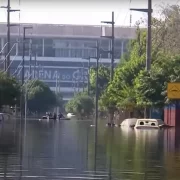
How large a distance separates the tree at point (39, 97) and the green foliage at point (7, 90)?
60059 mm

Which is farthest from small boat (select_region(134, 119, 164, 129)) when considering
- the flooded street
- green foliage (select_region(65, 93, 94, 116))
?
green foliage (select_region(65, 93, 94, 116))

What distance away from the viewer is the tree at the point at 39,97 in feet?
447

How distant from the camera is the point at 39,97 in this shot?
139m

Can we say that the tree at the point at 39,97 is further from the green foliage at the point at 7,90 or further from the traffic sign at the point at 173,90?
the traffic sign at the point at 173,90

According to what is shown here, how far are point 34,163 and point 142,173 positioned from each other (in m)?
3.48

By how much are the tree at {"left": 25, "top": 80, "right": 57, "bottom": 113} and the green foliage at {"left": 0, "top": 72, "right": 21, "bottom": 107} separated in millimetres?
60059

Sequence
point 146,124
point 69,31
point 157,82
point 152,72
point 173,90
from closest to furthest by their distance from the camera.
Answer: point 173,90, point 146,124, point 157,82, point 152,72, point 69,31

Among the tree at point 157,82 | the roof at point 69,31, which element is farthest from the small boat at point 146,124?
the roof at point 69,31

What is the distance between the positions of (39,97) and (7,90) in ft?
222

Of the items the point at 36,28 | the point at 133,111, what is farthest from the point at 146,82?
the point at 36,28

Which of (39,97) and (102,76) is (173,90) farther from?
(39,97)

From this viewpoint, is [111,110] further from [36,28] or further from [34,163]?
[36,28]

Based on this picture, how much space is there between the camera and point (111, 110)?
270ft

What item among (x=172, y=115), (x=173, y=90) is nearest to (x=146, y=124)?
(x=173, y=90)
